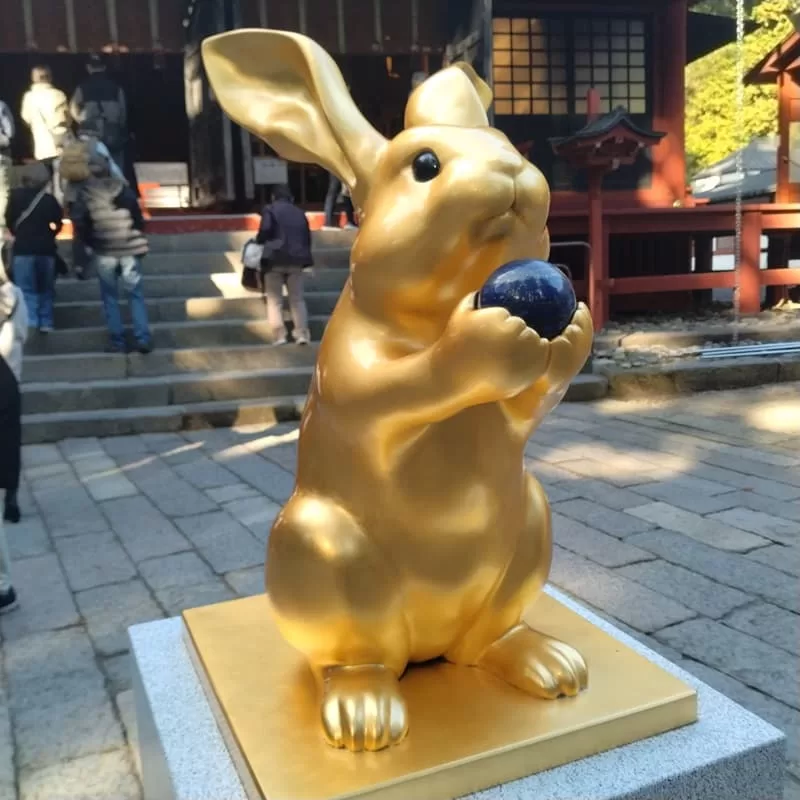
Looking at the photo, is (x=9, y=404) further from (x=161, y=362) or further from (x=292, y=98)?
(x=161, y=362)

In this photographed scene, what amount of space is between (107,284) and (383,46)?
5226 mm

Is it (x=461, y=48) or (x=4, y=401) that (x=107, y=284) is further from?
(x=461, y=48)

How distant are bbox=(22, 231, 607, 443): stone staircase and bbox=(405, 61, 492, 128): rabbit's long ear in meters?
5.31

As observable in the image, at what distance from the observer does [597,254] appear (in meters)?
9.35

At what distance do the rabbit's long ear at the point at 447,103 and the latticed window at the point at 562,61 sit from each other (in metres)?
10.6

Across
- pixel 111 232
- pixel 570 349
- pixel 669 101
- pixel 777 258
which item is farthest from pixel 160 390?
pixel 777 258

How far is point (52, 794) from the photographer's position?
222 centimetres

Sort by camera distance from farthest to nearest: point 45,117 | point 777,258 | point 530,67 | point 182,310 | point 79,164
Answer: point 777,258 → point 530,67 → point 45,117 → point 182,310 → point 79,164

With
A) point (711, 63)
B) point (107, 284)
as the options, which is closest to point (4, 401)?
point (107, 284)

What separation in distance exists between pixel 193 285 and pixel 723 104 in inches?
975

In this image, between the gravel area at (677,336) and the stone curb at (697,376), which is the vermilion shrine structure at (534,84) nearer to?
the gravel area at (677,336)

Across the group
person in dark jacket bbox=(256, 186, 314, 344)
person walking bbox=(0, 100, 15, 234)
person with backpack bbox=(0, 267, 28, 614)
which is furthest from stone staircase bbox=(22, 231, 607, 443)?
person with backpack bbox=(0, 267, 28, 614)

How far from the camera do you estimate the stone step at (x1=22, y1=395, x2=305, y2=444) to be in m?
6.51

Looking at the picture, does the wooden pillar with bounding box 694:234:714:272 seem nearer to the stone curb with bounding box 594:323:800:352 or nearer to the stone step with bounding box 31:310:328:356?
the stone curb with bounding box 594:323:800:352
